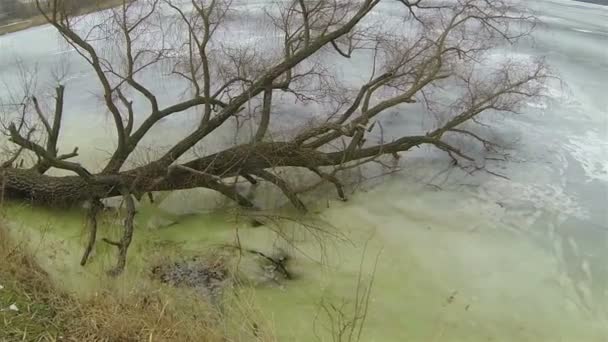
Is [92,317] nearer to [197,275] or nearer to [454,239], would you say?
[197,275]

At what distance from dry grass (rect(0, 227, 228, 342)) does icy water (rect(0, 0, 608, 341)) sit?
944mm

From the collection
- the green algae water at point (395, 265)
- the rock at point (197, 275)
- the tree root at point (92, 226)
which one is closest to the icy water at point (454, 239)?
the green algae water at point (395, 265)

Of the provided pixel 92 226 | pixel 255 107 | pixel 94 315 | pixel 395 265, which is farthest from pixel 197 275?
pixel 255 107

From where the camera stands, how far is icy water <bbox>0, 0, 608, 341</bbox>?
234 inches

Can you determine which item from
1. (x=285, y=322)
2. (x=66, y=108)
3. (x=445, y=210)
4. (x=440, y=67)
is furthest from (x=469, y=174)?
Result: (x=66, y=108)

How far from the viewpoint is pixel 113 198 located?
8.05 m

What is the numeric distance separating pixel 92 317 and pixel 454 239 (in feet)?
14.8

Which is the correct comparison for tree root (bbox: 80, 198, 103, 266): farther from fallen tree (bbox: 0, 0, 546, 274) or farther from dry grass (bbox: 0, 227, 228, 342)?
dry grass (bbox: 0, 227, 228, 342)

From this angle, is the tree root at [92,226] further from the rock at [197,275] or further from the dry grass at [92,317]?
the dry grass at [92,317]

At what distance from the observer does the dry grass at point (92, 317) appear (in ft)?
→ 14.0

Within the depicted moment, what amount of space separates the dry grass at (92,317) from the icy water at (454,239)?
0.94m

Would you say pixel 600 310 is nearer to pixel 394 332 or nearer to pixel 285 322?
pixel 394 332

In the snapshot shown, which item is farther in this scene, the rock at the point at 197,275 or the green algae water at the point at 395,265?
the rock at the point at 197,275

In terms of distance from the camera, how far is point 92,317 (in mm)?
4449
